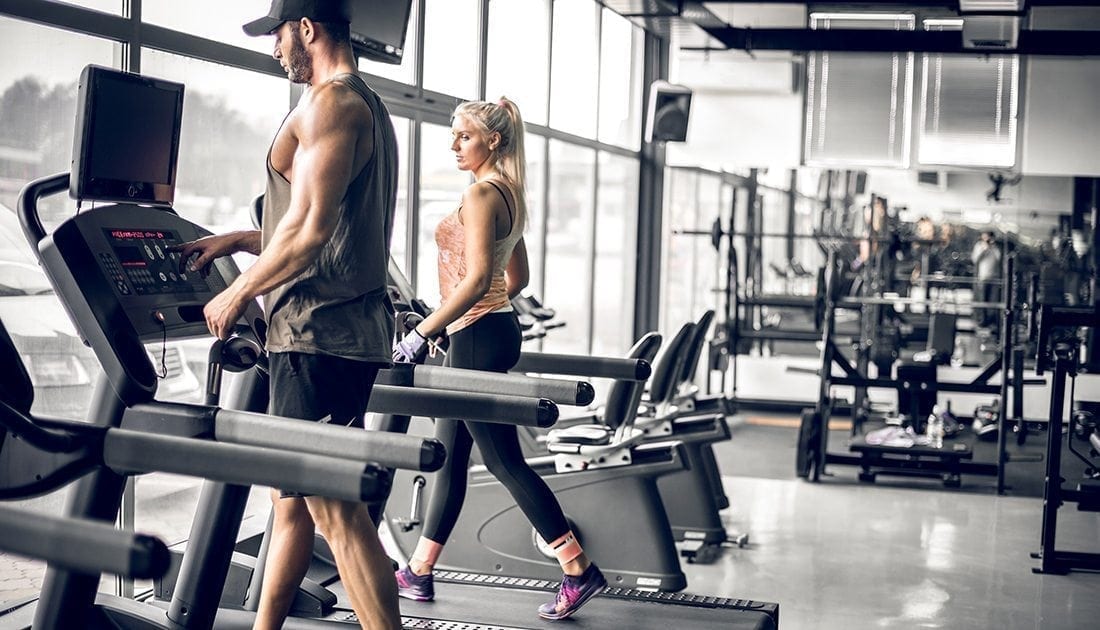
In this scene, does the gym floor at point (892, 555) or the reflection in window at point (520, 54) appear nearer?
the gym floor at point (892, 555)

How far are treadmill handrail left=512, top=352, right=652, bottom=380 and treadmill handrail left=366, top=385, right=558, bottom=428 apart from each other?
0.83m

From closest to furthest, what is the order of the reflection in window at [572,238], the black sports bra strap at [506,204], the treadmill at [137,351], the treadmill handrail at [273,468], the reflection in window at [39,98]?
the treadmill handrail at [273,468] < the treadmill at [137,351] < the reflection in window at [39,98] < the black sports bra strap at [506,204] < the reflection in window at [572,238]

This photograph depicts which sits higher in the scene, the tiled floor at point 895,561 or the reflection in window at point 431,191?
the reflection in window at point 431,191

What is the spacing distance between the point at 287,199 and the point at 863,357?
262 inches

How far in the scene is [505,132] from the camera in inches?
141

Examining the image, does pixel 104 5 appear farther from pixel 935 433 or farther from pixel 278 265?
pixel 935 433

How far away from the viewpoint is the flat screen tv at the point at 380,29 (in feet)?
10.1

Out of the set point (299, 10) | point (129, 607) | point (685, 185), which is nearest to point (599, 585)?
point (129, 607)

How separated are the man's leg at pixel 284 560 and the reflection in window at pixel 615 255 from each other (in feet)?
20.2

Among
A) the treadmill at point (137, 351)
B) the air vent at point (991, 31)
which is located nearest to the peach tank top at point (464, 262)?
the treadmill at point (137, 351)

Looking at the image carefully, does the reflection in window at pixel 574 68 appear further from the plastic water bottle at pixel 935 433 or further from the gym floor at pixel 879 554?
the plastic water bottle at pixel 935 433

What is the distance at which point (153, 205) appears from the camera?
8.63 feet

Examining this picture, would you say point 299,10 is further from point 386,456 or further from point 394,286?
point 394,286

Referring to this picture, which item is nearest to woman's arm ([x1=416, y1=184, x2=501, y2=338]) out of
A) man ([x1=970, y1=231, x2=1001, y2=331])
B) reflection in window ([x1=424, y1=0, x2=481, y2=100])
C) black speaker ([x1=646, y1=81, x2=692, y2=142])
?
reflection in window ([x1=424, y1=0, x2=481, y2=100])
